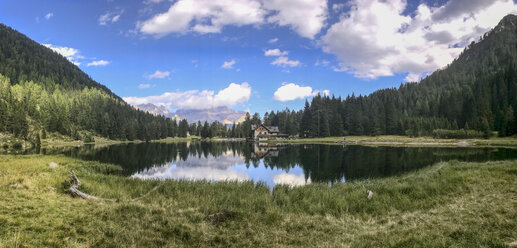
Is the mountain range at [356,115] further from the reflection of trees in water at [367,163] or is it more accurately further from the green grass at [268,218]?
the green grass at [268,218]

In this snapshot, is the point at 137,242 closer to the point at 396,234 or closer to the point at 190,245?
the point at 190,245

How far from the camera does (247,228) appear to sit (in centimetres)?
1069

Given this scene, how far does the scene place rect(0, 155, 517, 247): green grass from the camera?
356 inches

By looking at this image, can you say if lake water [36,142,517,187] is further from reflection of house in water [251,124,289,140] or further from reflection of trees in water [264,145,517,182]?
reflection of house in water [251,124,289,140]

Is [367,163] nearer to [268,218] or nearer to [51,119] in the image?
[268,218]

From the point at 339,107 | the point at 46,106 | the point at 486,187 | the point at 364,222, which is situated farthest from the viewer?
the point at 339,107

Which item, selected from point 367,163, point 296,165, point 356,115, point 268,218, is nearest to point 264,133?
point 356,115

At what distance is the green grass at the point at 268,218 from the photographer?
9.03 meters

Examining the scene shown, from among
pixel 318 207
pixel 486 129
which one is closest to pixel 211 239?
pixel 318 207

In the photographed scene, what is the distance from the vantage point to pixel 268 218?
39.1 feet

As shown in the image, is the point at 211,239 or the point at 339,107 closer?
the point at 211,239

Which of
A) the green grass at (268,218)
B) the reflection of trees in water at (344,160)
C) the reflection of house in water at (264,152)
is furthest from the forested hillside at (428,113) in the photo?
the green grass at (268,218)

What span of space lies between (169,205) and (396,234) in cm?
1087

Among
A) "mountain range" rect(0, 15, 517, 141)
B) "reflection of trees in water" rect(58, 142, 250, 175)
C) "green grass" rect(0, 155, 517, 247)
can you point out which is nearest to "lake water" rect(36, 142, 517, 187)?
"reflection of trees in water" rect(58, 142, 250, 175)
